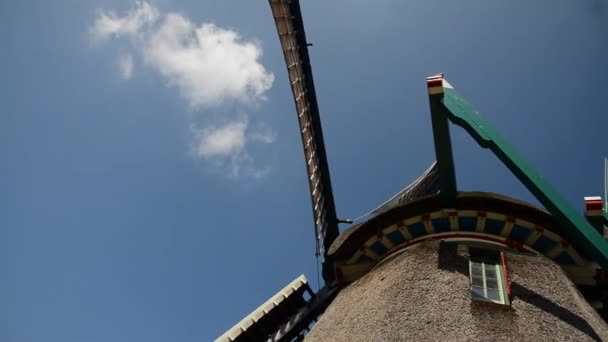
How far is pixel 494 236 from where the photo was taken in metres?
6.36

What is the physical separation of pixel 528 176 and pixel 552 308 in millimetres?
1585

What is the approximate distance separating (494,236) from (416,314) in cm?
190

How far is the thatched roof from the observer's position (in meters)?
4.69

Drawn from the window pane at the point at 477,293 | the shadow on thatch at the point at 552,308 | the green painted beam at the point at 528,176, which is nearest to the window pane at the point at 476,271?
the window pane at the point at 477,293

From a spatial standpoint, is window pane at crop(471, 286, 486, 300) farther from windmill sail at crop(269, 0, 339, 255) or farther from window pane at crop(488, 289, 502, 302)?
windmill sail at crop(269, 0, 339, 255)

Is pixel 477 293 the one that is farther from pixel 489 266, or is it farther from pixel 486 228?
pixel 486 228

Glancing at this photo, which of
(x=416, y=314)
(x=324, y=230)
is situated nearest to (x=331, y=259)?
(x=416, y=314)

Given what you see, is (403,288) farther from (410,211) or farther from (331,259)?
(331,259)

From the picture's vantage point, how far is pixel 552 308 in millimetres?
5055

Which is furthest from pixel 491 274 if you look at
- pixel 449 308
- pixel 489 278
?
pixel 449 308

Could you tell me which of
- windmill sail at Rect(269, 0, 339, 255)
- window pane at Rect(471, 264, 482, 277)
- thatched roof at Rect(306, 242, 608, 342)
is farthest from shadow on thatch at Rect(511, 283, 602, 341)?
windmill sail at Rect(269, 0, 339, 255)

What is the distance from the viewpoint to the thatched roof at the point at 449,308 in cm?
469

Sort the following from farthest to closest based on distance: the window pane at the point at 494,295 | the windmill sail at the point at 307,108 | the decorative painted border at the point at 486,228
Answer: the windmill sail at the point at 307,108 → the decorative painted border at the point at 486,228 → the window pane at the point at 494,295

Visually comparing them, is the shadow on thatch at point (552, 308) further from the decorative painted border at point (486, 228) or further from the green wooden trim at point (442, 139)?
the green wooden trim at point (442, 139)
